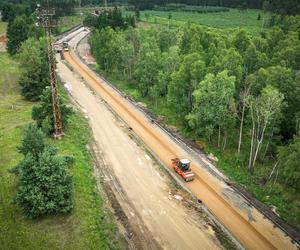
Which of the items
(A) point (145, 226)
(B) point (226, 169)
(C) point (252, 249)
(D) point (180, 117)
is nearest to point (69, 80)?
(D) point (180, 117)

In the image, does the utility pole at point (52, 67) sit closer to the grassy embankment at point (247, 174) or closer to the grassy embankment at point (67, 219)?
the grassy embankment at point (67, 219)

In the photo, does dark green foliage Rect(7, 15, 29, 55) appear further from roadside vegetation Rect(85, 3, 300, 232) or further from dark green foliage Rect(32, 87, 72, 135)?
dark green foliage Rect(32, 87, 72, 135)

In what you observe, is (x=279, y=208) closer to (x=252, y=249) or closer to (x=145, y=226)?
(x=252, y=249)

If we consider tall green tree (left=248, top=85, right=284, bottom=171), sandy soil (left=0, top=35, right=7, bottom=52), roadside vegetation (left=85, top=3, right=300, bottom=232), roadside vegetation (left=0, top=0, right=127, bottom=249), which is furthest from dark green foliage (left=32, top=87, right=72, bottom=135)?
sandy soil (left=0, top=35, right=7, bottom=52)

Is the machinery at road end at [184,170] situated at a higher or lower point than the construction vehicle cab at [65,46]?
lower

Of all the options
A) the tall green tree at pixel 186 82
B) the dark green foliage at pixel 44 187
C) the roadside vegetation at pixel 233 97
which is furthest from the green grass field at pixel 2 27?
the dark green foliage at pixel 44 187

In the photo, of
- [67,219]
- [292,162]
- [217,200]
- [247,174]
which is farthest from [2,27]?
[292,162]
